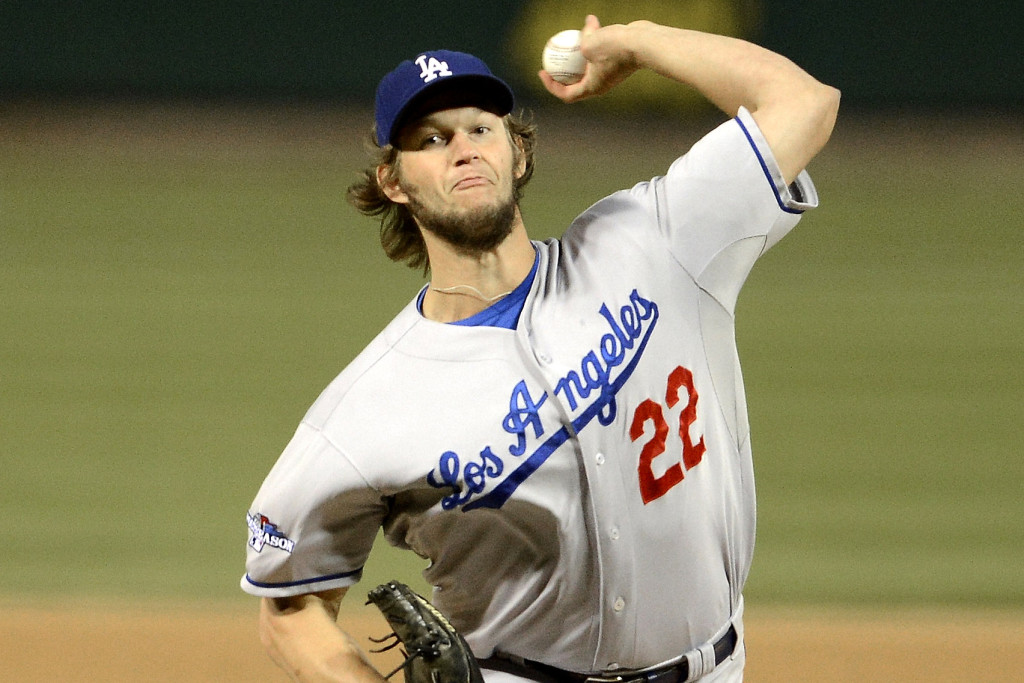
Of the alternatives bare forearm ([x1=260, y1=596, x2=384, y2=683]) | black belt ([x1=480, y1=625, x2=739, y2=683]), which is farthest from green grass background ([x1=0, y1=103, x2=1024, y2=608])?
bare forearm ([x1=260, y1=596, x2=384, y2=683])

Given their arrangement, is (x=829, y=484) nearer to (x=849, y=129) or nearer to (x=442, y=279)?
(x=442, y=279)

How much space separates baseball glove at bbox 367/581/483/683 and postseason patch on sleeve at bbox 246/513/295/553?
26 cm

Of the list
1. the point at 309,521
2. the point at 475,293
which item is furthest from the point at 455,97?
the point at 309,521

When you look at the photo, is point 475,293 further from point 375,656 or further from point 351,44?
point 351,44

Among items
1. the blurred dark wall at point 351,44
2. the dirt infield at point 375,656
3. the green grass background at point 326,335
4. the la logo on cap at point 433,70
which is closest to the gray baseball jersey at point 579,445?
the la logo on cap at point 433,70

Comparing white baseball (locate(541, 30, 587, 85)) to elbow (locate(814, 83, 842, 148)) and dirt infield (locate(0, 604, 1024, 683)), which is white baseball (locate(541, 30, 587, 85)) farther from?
dirt infield (locate(0, 604, 1024, 683))

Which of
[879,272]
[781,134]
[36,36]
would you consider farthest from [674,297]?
[36,36]

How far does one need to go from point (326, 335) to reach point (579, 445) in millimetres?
6737

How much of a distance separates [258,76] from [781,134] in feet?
43.1

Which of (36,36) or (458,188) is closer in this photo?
(458,188)

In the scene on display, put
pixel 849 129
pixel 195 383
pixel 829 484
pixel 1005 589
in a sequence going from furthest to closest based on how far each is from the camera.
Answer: pixel 849 129 < pixel 195 383 < pixel 829 484 < pixel 1005 589

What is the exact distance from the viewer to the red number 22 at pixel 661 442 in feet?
10.0

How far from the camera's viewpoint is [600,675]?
3234 mm

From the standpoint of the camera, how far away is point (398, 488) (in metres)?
3.05
